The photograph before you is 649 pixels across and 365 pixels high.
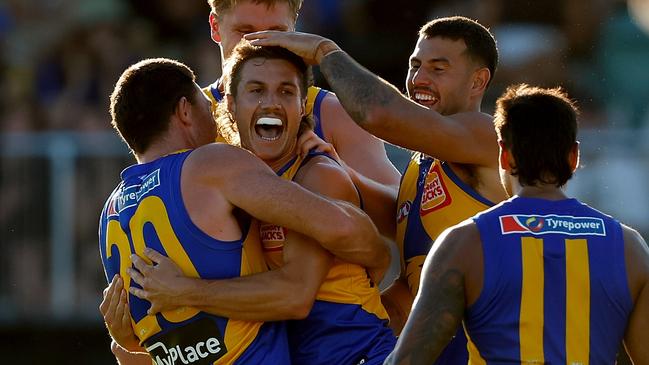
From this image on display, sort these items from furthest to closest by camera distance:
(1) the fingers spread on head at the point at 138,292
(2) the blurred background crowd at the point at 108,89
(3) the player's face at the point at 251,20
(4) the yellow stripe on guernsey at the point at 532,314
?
(2) the blurred background crowd at the point at 108,89 → (3) the player's face at the point at 251,20 → (1) the fingers spread on head at the point at 138,292 → (4) the yellow stripe on guernsey at the point at 532,314

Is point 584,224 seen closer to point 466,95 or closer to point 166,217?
point 466,95

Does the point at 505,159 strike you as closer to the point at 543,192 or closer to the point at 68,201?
the point at 543,192

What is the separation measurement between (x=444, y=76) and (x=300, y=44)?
0.78 meters

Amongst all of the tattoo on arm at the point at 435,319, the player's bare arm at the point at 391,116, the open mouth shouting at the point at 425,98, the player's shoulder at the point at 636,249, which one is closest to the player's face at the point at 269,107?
the player's bare arm at the point at 391,116

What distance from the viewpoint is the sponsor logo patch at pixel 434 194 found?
6.39 meters

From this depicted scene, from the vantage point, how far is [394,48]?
559 inches

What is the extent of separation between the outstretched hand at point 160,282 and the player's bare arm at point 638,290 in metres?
1.88

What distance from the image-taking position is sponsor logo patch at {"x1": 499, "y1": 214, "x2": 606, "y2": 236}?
209 inches

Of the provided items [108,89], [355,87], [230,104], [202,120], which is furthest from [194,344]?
[108,89]

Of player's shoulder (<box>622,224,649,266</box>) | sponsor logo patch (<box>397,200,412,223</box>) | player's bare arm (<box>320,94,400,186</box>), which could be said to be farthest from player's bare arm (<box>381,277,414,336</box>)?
player's shoulder (<box>622,224,649,266</box>)

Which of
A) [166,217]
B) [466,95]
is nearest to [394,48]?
[466,95]

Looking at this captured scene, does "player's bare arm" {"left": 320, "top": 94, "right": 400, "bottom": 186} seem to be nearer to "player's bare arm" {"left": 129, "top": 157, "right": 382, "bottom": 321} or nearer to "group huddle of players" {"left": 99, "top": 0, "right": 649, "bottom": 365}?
"group huddle of players" {"left": 99, "top": 0, "right": 649, "bottom": 365}

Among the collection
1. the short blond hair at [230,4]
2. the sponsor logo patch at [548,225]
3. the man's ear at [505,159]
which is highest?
the short blond hair at [230,4]

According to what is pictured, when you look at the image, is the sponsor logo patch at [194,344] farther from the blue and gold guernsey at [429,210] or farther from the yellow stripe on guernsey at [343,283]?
the blue and gold guernsey at [429,210]
